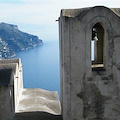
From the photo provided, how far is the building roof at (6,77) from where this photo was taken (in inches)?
467

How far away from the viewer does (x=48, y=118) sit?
40.8 ft

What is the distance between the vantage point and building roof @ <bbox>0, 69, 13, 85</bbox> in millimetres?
11852

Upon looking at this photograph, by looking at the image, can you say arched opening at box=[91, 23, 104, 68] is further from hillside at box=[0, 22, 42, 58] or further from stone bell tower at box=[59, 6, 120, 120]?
hillside at box=[0, 22, 42, 58]

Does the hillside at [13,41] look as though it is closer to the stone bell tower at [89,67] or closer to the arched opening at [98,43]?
the arched opening at [98,43]

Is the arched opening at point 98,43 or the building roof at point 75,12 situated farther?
the arched opening at point 98,43

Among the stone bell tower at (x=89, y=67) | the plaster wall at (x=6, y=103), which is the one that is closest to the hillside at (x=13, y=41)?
the plaster wall at (x=6, y=103)

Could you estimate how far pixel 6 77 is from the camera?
12219 mm

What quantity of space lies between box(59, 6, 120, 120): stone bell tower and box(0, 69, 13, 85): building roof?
335 cm

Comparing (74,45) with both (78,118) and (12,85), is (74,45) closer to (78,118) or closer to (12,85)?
(78,118)

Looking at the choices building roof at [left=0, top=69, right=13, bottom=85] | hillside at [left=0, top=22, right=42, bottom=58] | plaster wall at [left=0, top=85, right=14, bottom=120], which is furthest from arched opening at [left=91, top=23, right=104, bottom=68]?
hillside at [left=0, top=22, right=42, bottom=58]

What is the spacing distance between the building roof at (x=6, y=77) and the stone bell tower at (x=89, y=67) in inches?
132

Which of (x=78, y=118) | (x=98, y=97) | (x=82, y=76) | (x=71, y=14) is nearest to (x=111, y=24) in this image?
(x=71, y=14)

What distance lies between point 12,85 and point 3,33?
507 ft

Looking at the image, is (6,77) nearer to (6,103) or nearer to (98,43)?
(6,103)
